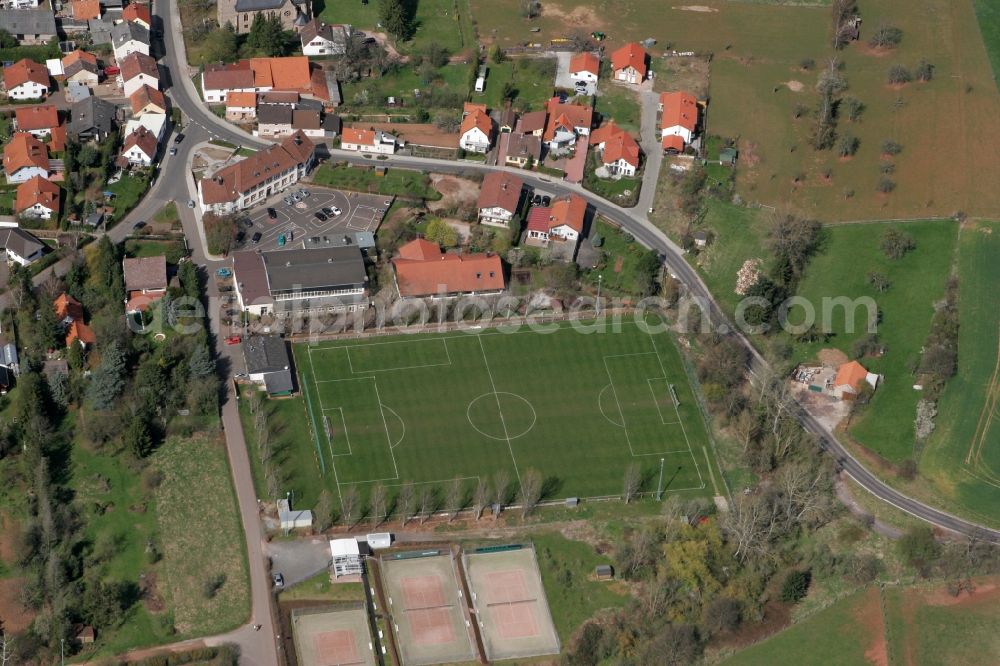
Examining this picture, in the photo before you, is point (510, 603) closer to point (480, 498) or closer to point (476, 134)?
point (480, 498)

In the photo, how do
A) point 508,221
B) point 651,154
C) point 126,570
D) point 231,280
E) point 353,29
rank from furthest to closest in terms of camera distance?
point 353,29 → point 651,154 → point 508,221 → point 231,280 → point 126,570

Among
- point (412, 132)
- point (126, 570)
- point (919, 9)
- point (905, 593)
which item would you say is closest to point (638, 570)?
point (905, 593)

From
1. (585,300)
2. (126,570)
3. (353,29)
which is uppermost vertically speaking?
(353,29)

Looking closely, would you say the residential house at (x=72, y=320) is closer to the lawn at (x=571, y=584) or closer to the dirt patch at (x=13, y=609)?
the dirt patch at (x=13, y=609)

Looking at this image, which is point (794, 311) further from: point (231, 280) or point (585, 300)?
point (231, 280)

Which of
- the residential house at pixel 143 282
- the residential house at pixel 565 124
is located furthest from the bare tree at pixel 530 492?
the residential house at pixel 565 124

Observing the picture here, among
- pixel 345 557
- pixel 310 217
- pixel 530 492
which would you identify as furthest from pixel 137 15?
pixel 530 492
